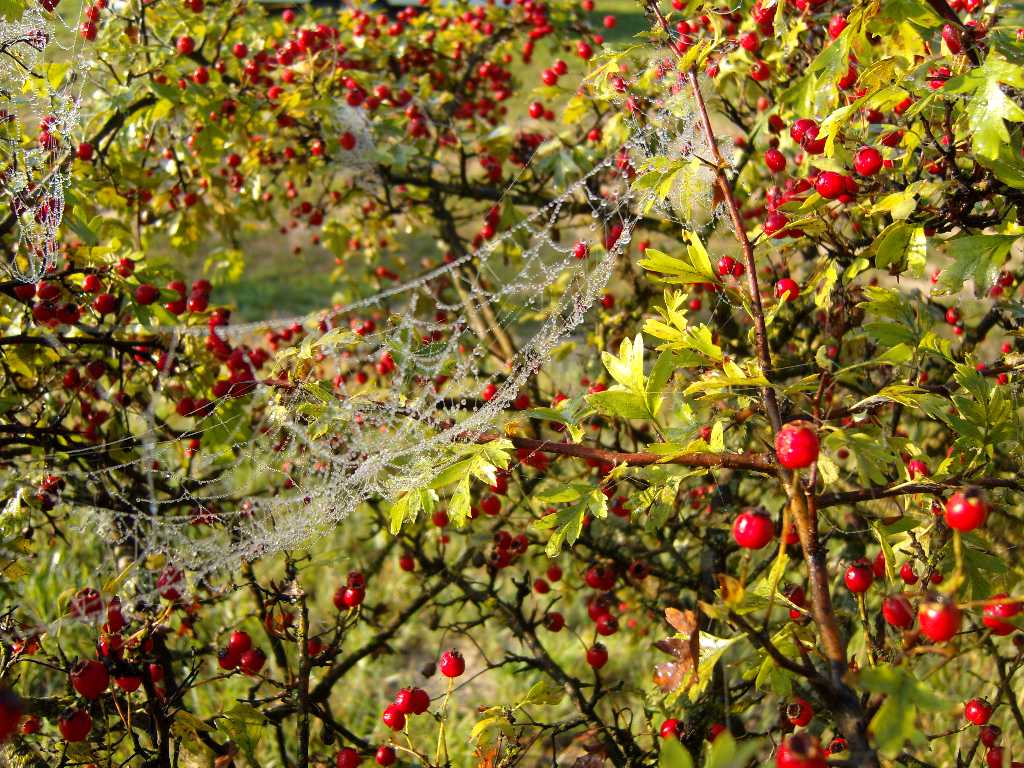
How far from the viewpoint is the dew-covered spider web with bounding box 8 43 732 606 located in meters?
1.82

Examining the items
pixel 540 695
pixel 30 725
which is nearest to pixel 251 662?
pixel 30 725

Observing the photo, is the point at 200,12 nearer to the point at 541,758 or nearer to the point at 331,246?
the point at 331,246

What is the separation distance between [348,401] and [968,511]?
3.58 feet

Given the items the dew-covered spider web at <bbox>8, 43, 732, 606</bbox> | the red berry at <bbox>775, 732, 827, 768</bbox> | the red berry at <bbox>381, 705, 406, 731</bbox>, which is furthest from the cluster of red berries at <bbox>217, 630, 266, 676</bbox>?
the red berry at <bbox>775, 732, 827, 768</bbox>

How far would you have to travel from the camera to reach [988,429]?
4.71ft

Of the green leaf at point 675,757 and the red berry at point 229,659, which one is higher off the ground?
the red berry at point 229,659

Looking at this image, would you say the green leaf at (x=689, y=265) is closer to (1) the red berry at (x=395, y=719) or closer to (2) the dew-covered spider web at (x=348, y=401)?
(2) the dew-covered spider web at (x=348, y=401)

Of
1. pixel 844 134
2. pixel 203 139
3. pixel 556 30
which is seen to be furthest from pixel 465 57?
pixel 844 134

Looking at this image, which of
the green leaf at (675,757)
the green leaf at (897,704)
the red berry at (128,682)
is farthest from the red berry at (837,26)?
the red berry at (128,682)

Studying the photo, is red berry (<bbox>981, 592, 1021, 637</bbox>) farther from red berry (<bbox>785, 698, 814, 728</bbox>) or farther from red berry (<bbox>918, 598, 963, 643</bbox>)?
red berry (<bbox>785, 698, 814, 728</bbox>)

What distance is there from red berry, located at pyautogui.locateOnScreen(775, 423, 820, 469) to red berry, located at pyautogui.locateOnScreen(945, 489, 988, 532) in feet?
0.59

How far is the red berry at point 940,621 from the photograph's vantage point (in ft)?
3.26

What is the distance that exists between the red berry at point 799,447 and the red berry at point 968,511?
0.18 meters

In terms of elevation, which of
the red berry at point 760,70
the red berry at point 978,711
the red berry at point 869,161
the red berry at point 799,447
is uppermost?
the red berry at point 760,70
